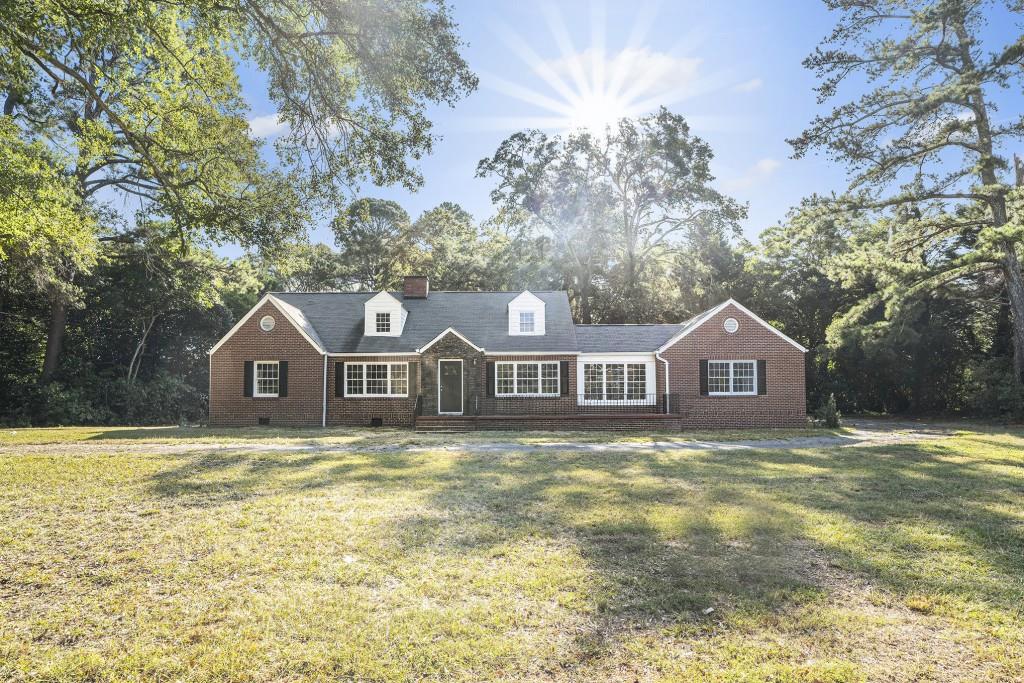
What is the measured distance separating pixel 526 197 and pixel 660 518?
31.4m

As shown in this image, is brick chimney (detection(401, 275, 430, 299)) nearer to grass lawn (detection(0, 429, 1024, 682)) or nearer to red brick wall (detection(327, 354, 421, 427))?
red brick wall (detection(327, 354, 421, 427))

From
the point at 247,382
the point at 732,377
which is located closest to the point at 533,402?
the point at 732,377

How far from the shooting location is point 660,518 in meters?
6.50

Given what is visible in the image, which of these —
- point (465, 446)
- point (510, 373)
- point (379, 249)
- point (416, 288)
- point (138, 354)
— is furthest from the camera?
point (379, 249)

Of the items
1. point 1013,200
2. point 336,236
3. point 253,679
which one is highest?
point 336,236

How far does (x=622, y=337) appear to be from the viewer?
23.8 m

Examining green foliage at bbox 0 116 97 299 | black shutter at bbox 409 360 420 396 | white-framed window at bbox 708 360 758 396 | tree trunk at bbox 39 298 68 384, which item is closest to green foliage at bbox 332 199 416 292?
tree trunk at bbox 39 298 68 384

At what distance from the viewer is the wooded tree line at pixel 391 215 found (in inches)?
429

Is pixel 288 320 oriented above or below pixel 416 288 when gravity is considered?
below

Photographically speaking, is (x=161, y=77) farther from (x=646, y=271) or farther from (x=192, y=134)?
(x=646, y=271)

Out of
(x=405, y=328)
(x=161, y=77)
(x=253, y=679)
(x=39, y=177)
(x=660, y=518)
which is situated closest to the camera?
(x=253, y=679)

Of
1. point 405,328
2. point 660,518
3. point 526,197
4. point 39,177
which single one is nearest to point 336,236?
point 526,197

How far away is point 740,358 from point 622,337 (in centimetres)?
471

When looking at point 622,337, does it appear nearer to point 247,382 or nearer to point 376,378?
point 376,378
